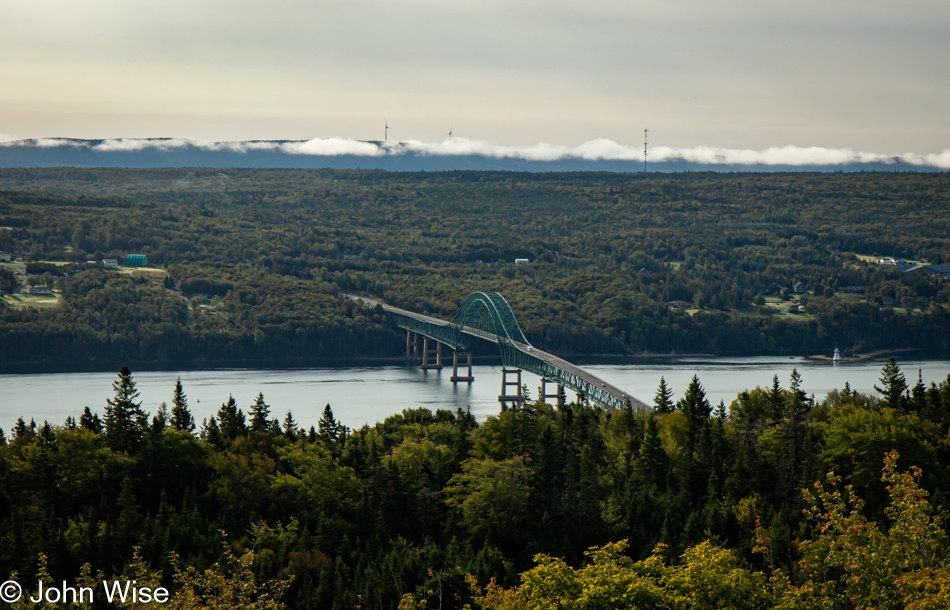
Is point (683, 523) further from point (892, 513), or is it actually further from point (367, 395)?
point (367, 395)

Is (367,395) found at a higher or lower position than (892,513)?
lower

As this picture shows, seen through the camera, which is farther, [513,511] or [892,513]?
[513,511]

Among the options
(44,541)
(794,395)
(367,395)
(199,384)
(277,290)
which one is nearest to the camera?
(44,541)

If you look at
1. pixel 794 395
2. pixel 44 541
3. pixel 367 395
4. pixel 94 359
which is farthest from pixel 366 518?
pixel 94 359

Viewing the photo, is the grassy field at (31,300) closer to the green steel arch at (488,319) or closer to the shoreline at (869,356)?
the green steel arch at (488,319)

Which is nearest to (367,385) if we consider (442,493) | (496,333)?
(496,333)

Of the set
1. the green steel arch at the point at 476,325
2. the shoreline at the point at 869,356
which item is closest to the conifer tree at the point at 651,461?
the green steel arch at the point at 476,325

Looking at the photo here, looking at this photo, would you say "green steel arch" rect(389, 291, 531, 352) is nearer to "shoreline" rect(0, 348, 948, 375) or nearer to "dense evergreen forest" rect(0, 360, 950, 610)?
"shoreline" rect(0, 348, 948, 375)

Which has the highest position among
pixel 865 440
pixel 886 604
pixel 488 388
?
pixel 886 604

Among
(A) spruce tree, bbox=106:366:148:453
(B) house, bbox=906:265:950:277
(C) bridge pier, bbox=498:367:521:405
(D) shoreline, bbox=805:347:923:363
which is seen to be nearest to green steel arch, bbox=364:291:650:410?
(C) bridge pier, bbox=498:367:521:405
